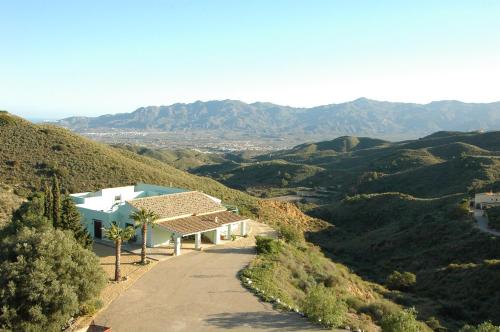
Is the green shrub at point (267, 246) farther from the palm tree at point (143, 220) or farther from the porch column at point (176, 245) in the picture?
the palm tree at point (143, 220)

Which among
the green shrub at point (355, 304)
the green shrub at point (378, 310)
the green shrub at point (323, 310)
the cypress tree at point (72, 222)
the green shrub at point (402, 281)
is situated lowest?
the green shrub at point (402, 281)

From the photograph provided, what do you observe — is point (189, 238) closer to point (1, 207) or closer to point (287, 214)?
point (1, 207)

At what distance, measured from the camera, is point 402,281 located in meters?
32.1

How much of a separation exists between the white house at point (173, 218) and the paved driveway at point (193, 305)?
11.3 feet

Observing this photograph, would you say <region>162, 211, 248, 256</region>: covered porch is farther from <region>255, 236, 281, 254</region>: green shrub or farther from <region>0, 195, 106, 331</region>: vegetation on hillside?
<region>0, 195, 106, 331</region>: vegetation on hillside

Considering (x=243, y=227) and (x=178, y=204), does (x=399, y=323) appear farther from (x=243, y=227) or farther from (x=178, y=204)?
(x=178, y=204)

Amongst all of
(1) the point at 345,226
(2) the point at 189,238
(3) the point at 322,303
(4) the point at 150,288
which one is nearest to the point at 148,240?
(2) the point at 189,238

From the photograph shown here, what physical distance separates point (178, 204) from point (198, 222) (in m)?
2.73

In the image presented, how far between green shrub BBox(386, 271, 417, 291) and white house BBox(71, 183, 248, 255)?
37.0 feet

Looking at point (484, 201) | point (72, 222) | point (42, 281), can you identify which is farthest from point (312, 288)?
point (484, 201)

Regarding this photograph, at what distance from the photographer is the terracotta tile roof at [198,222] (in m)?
30.0

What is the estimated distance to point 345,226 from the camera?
182ft

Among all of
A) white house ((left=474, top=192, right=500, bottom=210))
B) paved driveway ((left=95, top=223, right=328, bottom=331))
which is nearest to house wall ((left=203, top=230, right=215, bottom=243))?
paved driveway ((left=95, top=223, right=328, bottom=331))

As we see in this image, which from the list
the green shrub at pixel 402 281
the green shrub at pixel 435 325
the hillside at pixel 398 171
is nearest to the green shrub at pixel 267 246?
the green shrub at pixel 402 281
